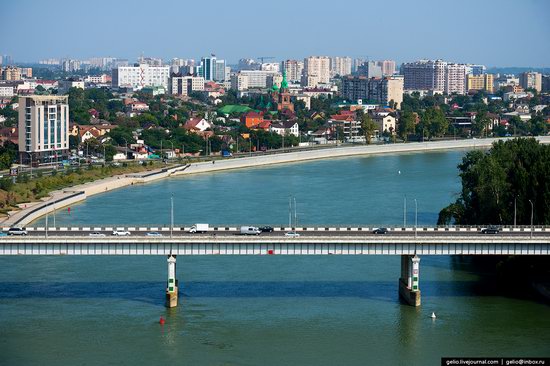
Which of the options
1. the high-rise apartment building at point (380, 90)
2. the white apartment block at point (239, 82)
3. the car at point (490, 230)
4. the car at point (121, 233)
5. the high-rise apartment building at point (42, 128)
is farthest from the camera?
the white apartment block at point (239, 82)

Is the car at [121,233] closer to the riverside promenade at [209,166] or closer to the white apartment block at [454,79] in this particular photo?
the riverside promenade at [209,166]

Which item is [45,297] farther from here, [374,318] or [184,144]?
[184,144]

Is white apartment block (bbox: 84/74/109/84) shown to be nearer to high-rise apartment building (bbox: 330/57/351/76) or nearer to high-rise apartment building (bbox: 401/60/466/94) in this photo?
high-rise apartment building (bbox: 401/60/466/94)

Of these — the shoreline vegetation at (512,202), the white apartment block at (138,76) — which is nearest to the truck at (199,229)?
the shoreline vegetation at (512,202)

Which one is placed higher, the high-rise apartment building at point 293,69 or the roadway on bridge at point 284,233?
the high-rise apartment building at point 293,69

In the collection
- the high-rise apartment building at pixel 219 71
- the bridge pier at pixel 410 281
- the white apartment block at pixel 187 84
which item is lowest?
the bridge pier at pixel 410 281

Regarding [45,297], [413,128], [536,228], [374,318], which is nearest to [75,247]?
[45,297]
